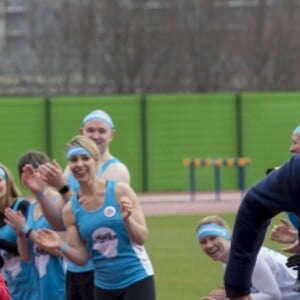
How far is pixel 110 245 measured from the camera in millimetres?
8070

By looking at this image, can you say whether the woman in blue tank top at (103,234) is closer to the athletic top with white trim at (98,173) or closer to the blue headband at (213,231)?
the blue headband at (213,231)

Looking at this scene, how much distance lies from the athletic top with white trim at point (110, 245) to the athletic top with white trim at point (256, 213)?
2.99 meters

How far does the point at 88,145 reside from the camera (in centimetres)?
814

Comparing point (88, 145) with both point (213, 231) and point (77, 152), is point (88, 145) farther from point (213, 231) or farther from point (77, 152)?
point (213, 231)

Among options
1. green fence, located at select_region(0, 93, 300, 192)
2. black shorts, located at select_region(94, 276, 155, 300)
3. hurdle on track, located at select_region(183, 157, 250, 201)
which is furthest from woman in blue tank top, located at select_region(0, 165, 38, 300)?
green fence, located at select_region(0, 93, 300, 192)

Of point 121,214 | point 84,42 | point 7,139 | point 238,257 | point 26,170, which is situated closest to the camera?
point 238,257

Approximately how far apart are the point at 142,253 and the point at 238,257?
10.7ft

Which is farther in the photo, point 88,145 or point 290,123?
point 290,123

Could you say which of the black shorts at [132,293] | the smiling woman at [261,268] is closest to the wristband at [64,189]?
the black shorts at [132,293]

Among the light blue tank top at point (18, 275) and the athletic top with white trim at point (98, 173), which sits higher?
the athletic top with white trim at point (98, 173)

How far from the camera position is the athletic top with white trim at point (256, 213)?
488cm

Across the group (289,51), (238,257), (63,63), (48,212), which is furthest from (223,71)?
(238,257)

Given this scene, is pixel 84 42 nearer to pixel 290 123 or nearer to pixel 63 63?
pixel 63 63

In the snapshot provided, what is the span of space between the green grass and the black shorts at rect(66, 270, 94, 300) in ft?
16.3
